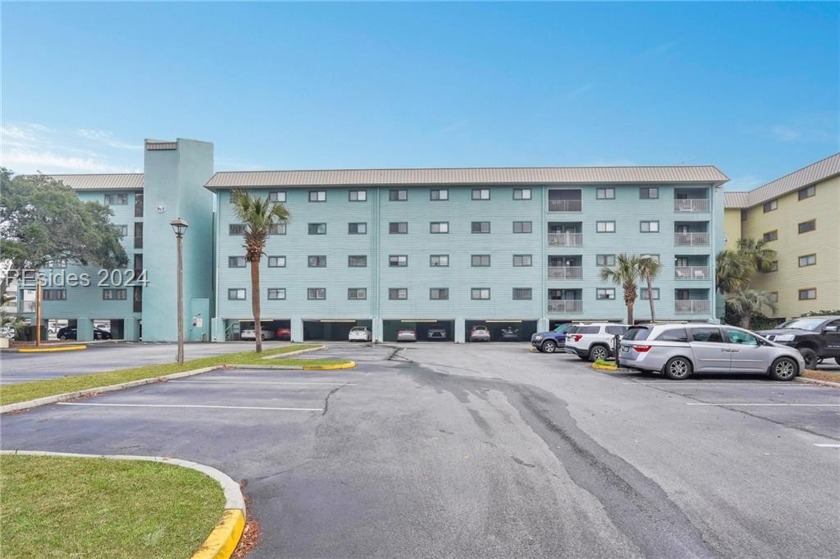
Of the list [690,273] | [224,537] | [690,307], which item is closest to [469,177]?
[690,273]

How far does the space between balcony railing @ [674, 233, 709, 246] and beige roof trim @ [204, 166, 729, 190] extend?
4165 millimetres

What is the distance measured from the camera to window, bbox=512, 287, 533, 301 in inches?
1570

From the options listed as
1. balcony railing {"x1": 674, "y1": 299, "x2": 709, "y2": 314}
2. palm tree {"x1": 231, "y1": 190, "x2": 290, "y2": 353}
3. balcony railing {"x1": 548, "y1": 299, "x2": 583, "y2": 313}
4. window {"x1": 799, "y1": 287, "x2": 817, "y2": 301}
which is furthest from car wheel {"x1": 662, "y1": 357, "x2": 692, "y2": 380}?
window {"x1": 799, "y1": 287, "x2": 817, "y2": 301}

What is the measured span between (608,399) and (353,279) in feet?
105

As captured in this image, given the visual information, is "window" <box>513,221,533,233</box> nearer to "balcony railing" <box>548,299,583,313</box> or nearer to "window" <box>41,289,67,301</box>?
"balcony railing" <box>548,299,583,313</box>

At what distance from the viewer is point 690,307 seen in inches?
1518

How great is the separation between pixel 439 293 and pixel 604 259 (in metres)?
13.7

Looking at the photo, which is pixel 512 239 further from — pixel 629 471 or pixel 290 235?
pixel 629 471

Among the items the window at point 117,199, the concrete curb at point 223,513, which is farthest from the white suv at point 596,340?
the window at point 117,199

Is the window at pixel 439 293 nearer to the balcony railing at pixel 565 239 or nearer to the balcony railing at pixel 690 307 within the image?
the balcony railing at pixel 565 239

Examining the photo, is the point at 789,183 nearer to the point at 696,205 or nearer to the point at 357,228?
the point at 696,205

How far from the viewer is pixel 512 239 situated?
133 ft

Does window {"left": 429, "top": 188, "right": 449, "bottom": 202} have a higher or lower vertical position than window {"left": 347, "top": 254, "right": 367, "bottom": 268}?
higher

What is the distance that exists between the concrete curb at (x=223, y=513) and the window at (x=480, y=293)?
35211 millimetres
